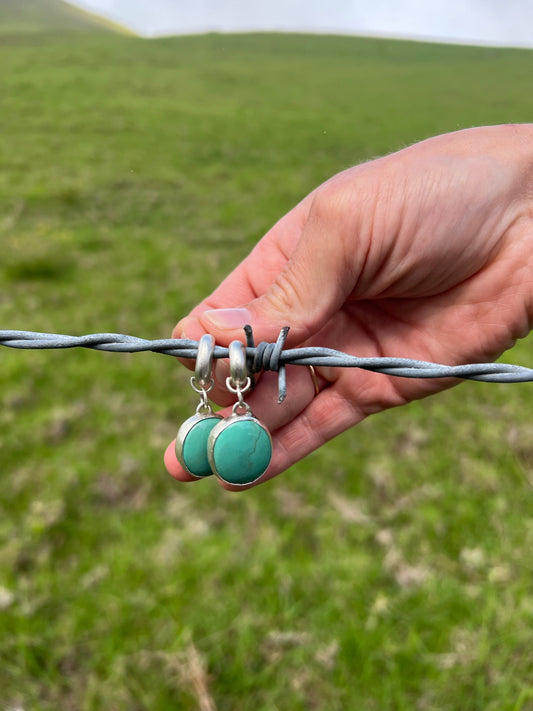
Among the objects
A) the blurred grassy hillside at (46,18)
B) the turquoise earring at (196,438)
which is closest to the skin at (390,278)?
the turquoise earring at (196,438)

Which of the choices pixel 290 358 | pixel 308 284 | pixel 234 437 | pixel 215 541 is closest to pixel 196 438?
pixel 234 437

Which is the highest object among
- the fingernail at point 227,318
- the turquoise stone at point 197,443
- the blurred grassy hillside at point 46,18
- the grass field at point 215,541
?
the fingernail at point 227,318

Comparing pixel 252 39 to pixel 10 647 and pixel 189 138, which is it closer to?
pixel 189 138

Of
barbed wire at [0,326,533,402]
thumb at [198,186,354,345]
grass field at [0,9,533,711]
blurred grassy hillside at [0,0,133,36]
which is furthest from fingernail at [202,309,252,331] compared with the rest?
blurred grassy hillside at [0,0,133,36]

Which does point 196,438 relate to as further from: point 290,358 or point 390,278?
point 390,278

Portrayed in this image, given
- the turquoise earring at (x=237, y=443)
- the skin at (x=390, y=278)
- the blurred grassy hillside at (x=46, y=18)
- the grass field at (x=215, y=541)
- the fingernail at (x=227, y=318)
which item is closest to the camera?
the turquoise earring at (x=237, y=443)

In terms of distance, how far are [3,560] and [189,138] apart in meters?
13.3

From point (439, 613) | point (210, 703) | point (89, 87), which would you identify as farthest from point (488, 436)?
point (89, 87)

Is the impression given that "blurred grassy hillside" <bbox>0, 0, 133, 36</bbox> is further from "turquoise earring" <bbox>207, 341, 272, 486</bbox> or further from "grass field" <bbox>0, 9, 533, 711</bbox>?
"turquoise earring" <bbox>207, 341, 272, 486</bbox>

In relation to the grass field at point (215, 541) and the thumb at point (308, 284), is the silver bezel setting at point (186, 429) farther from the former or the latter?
the grass field at point (215, 541)

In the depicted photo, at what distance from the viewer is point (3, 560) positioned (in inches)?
109

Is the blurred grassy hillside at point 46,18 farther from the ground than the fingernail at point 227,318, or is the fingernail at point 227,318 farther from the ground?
the fingernail at point 227,318

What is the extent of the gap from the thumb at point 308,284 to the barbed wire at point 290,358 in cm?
21

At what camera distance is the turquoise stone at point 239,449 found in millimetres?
1324
